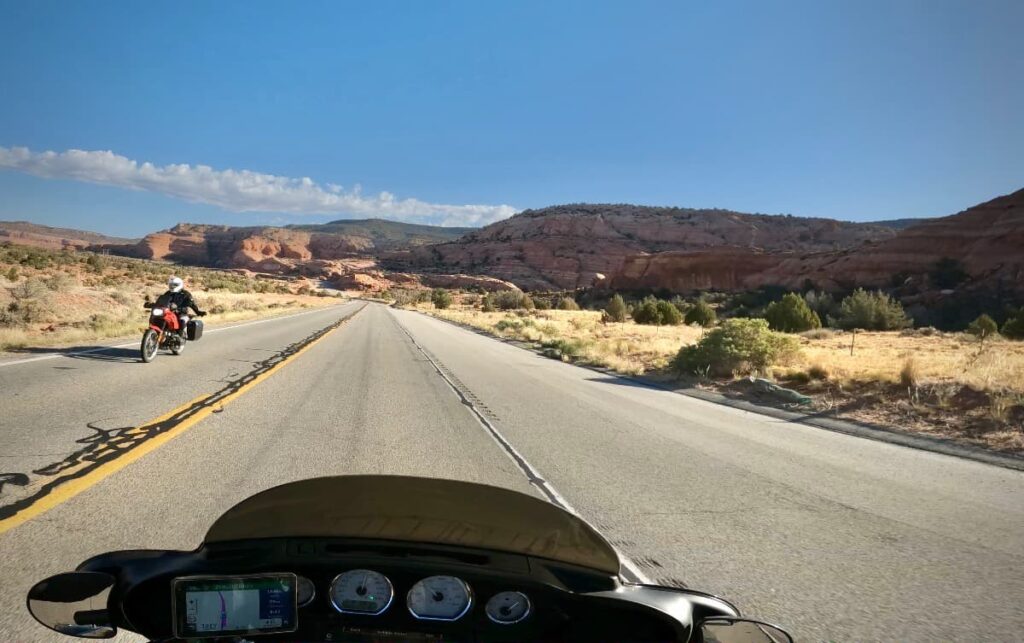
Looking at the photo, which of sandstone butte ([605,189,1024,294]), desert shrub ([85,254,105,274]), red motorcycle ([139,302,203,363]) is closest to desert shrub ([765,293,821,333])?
sandstone butte ([605,189,1024,294])

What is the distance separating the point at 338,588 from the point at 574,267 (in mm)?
123593

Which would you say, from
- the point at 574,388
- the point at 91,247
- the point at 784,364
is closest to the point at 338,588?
the point at 574,388

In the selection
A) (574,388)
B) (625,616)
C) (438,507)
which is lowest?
(574,388)

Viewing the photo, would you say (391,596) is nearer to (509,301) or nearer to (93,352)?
(93,352)

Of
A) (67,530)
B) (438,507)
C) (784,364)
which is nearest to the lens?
(438,507)

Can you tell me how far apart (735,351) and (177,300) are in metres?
14.0

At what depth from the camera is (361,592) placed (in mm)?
2041

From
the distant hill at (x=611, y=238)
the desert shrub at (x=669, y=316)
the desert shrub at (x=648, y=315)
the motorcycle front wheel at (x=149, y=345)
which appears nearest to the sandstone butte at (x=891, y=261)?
the desert shrub at (x=669, y=316)

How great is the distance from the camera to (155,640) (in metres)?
2.10

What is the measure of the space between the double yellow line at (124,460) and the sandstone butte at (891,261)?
180ft

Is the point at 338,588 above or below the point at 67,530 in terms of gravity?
above

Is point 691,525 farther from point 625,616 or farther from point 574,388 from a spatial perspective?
point 574,388

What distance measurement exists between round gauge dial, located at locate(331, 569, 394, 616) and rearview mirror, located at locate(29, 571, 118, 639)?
0.70m

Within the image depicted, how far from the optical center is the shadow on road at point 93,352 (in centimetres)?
1395
